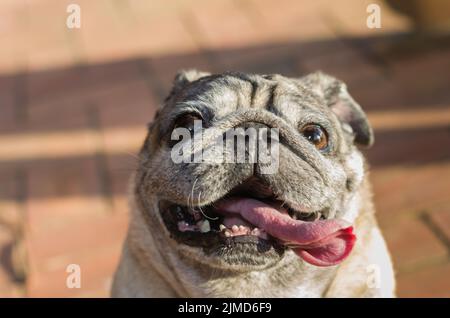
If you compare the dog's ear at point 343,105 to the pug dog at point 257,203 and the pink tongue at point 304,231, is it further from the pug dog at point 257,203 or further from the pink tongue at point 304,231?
the pink tongue at point 304,231

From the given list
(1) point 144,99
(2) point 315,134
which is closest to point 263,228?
(2) point 315,134

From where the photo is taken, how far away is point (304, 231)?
2359 mm

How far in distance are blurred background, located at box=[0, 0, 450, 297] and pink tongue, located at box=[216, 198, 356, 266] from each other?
3.27ft

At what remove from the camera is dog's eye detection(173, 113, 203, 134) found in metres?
2.74

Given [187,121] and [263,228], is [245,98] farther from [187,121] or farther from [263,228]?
[263,228]

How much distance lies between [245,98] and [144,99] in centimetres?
201

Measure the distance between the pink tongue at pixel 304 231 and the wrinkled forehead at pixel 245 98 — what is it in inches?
15.4

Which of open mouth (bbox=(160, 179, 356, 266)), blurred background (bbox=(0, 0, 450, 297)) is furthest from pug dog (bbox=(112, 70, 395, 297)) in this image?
blurred background (bbox=(0, 0, 450, 297))

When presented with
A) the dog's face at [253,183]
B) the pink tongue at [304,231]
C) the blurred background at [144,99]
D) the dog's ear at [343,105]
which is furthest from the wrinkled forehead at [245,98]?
the blurred background at [144,99]

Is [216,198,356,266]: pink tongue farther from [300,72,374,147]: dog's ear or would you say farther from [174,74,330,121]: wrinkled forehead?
[300,72,374,147]: dog's ear
